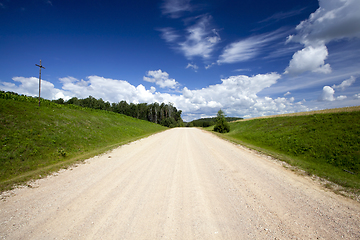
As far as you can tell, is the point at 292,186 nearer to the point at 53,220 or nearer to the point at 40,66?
the point at 53,220

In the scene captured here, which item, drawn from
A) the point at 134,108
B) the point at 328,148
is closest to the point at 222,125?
the point at 328,148

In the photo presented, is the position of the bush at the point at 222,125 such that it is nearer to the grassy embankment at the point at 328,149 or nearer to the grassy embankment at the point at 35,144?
the grassy embankment at the point at 328,149

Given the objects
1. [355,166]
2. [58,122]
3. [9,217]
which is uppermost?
[58,122]

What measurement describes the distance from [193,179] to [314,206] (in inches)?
167

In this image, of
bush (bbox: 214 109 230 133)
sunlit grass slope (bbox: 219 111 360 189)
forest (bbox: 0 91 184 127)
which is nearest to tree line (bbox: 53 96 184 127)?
forest (bbox: 0 91 184 127)

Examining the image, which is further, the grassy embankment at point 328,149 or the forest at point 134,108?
the forest at point 134,108

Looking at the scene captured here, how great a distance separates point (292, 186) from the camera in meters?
6.30

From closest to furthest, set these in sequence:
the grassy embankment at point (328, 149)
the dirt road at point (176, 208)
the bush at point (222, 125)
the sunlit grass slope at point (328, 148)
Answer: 1. the dirt road at point (176, 208)
2. the grassy embankment at point (328, 149)
3. the sunlit grass slope at point (328, 148)
4. the bush at point (222, 125)

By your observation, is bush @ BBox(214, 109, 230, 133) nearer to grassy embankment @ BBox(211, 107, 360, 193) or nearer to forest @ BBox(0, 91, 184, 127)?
grassy embankment @ BBox(211, 107, 360, 193)

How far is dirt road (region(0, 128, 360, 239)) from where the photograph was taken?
3.65 m

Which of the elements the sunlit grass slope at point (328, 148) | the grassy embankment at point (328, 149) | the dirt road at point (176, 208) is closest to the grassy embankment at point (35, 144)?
the dirt road at point (176, 208)

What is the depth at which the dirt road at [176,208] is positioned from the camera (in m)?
3.65

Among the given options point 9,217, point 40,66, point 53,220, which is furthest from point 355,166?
point 40,66

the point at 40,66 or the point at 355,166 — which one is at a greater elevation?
the point at 40,66
